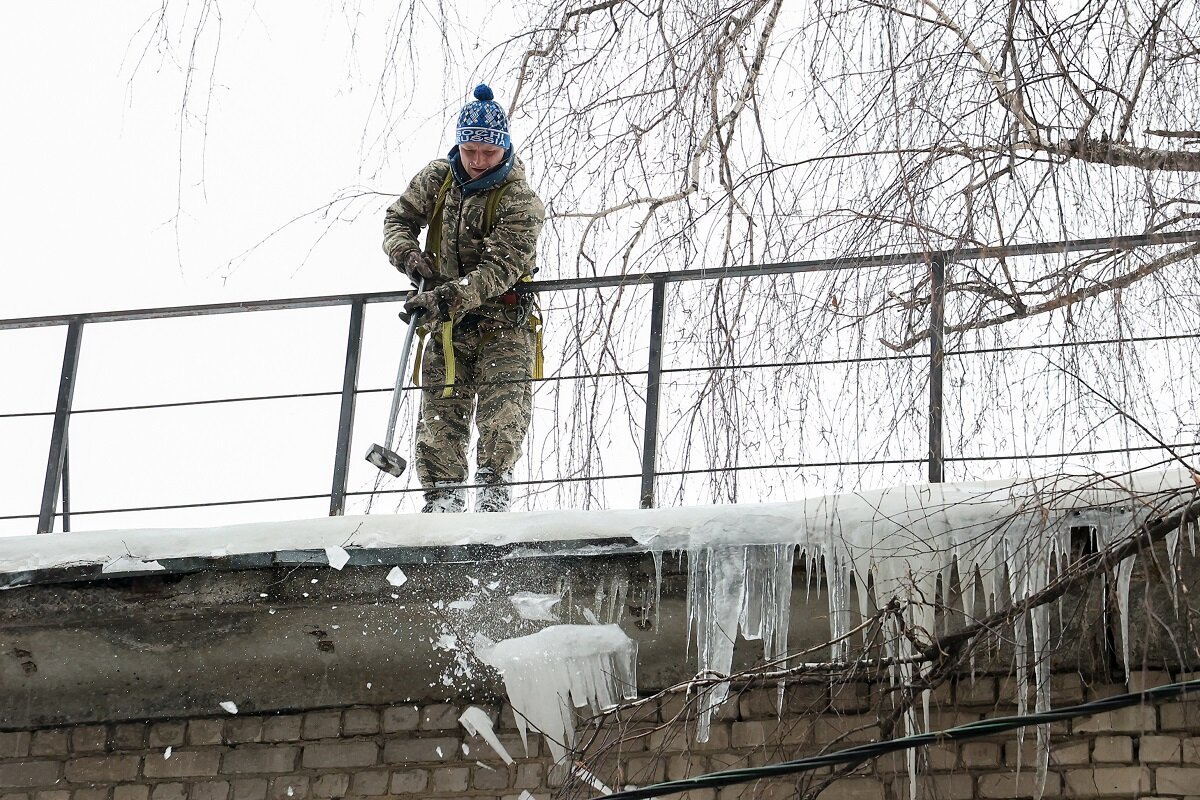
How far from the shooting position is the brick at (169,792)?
539cm

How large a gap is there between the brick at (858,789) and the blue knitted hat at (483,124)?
99.7 inches

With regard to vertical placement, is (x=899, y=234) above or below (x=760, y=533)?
above

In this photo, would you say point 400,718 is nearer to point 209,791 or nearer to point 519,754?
point 519,754

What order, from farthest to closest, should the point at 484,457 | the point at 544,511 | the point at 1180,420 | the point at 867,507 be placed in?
the point at 484,457 → the point at 544,511 → the point at 867,507 → the point at 1180,420

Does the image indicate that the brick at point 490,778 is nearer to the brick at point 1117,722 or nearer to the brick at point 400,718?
the brick at point 400,718

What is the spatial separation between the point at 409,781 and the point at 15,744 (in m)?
1.62

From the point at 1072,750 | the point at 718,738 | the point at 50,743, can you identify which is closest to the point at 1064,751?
the point at 1072,750

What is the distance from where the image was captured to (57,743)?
5594 mm

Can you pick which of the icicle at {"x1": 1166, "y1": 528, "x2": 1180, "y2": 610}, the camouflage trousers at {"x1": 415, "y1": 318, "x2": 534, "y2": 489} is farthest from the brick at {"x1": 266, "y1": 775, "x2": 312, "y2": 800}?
the icicle at {"x1": 1166, "y1": 528, "x2": 1180, "y2": 610}

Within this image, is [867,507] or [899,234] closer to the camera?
[899,234]

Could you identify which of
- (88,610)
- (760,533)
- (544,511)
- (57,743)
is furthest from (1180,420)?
(57,743)

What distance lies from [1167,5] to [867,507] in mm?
1613

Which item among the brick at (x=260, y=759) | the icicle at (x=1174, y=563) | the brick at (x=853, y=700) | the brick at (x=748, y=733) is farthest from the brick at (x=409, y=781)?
the icicle at (x=1174, y=563)

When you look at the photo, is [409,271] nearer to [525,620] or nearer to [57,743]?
[525,620]
